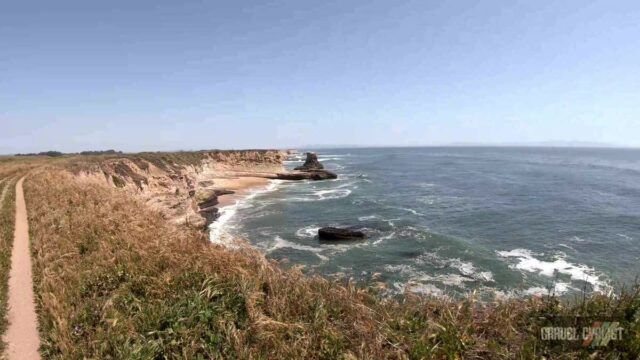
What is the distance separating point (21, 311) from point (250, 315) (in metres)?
5.88

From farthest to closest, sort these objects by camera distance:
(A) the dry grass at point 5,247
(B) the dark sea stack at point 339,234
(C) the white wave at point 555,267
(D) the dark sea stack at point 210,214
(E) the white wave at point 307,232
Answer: (D) the dark sea stack at point 210,214 < (E) the white wave at point 307,232 < (B) the dark sea stack at point 339,234 < (C) the white wave at point 555,267 < (A) the dry grass at point 5,247

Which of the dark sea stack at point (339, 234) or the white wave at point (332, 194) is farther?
the white wave at point (332, 194)

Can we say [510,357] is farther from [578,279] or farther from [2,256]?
[578,279]

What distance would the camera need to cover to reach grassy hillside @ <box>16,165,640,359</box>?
5.52 meters

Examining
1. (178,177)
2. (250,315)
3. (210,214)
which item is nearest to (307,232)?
(210,214)

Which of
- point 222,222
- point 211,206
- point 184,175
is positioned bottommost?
point 222,222

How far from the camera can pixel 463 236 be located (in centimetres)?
2984

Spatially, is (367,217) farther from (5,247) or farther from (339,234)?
(5,247)

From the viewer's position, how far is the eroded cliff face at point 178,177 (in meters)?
30.5

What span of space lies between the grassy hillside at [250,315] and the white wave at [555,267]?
55.8ft

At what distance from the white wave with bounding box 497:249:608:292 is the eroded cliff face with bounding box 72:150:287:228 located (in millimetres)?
21350

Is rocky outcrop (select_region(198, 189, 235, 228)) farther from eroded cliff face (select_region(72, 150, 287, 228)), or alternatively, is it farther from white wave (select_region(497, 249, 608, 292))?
white wave (select_region(497, 249, 608, 292))

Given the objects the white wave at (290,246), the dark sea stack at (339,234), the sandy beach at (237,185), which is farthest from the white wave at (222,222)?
the dark sea stack at (339,234)

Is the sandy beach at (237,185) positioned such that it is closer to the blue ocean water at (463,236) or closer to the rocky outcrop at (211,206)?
the rocky outcrop at (211,206)
